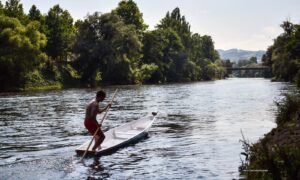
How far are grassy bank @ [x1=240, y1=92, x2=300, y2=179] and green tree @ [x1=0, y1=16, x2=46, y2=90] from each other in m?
60.6

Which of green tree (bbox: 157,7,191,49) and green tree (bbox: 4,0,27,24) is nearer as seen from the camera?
green tree (bbox: 4,0,27,24)

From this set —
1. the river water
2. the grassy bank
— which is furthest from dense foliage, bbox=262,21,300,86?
the grassy bank

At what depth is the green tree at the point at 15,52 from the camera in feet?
236

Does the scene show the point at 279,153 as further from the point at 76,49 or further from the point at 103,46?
the point at 76,49

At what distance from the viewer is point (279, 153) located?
28.6ft

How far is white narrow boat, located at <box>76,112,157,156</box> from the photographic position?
17347 millimetres

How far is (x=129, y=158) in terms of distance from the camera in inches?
657

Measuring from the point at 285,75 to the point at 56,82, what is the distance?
49.6 meters

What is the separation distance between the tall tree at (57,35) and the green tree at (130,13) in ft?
57.7

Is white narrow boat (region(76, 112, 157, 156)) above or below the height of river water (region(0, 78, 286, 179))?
above

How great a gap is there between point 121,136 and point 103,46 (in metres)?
68.3

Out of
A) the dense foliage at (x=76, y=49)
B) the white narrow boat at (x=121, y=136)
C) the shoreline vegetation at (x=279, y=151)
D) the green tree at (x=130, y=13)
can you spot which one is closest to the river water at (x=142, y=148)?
the white narrow boat at (x=121, y=136)

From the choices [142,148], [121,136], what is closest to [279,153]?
[142,148]

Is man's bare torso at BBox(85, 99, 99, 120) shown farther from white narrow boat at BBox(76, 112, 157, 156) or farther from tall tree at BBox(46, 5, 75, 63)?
tall tree at BBox(46, 5, 75, 63)
